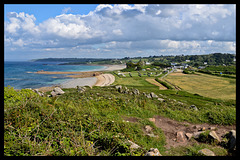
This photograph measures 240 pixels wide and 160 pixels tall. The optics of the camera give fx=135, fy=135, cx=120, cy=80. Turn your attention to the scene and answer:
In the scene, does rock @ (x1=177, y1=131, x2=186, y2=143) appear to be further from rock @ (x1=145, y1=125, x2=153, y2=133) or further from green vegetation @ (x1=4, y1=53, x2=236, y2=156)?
rock @ (x1=145, y1=125, x2=153, y2=133)

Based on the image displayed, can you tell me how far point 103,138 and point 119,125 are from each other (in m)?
1.66

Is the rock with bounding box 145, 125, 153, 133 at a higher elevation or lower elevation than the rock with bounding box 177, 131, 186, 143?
higher

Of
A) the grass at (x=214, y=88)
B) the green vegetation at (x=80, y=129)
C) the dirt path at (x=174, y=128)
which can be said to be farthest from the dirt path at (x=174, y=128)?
the grass at (x=214, y=88)

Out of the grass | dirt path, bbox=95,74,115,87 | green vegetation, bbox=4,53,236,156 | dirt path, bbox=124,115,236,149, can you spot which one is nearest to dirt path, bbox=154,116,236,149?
dirt path, bbox=124,115,236,149

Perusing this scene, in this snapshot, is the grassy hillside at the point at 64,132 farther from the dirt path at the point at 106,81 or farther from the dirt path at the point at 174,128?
the dirt path at the point at 106,81

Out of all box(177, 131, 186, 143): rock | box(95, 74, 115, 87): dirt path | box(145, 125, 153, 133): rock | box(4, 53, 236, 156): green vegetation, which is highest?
box(95, 74, 115, 87): dirt path

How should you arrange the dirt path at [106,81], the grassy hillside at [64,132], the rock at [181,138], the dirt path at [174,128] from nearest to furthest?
the grassy hillside at [64,132] → the dirt path at [174,128] → the rock at [181,138] → the dirt path at [106,81]

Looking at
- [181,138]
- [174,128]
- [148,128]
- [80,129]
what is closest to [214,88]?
[174,128]

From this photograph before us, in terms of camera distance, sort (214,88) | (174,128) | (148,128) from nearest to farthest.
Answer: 1. (148,128)
2. (174,128)
3. (214,88)

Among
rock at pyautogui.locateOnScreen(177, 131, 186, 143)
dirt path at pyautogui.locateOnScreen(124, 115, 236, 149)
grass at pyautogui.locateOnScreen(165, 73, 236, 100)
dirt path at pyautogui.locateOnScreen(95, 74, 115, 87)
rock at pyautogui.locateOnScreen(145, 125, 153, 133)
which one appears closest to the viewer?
dirt path at pyautogui.locateOnScreen(124, 115, 236, 149)

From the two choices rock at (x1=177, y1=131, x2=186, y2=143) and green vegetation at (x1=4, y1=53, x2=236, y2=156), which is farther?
rock at (x1=177, y1=131, x2=186, y2=143)

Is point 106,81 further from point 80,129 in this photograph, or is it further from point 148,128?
point 80,129
